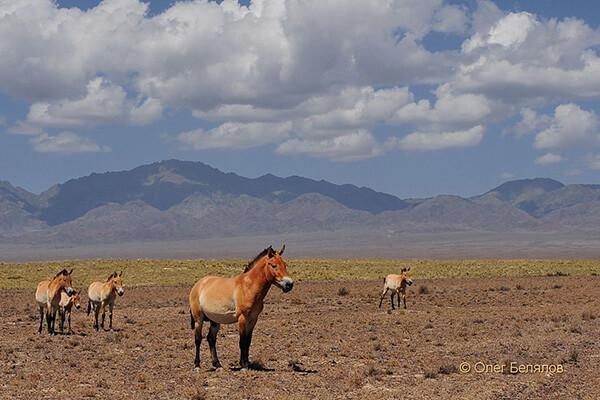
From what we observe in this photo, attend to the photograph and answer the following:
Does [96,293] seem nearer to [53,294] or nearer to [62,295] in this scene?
[62,295]

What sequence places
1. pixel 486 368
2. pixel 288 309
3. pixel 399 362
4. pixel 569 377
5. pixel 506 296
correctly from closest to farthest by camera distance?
pixel 569 377
pixel 486 368
pixel 399 362
pixel 288 309
pixel 506 296

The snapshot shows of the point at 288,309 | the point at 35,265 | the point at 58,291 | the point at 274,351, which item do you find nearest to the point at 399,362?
the point at 274,351

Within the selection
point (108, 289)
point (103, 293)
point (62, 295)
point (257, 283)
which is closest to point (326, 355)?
point (257, 283)

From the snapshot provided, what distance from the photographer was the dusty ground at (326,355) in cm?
1422

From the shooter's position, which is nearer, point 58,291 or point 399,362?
point 399,362

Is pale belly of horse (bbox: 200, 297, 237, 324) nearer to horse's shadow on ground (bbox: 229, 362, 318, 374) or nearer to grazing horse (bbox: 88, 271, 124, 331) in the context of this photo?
horse's shadow on ground (bbox: 229, 362, 318, 374)

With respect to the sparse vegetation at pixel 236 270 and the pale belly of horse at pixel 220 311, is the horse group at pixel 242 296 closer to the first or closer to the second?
the pale belly of horse at pixel 220 311

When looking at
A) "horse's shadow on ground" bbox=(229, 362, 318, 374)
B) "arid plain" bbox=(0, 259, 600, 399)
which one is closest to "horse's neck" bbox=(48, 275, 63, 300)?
"arid plain" bbox=(0, 259, 600, 399)

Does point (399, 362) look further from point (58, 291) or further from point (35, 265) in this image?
point (35, 265)

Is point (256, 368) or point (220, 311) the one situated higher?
point (220, 311)

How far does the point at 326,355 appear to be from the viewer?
729 inches

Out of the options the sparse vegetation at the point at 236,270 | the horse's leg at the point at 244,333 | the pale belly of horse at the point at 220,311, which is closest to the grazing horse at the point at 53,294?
Result: the pale belly of horse at the point at 220,311

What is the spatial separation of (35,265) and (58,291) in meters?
52.7

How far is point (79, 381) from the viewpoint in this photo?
1510 cm
